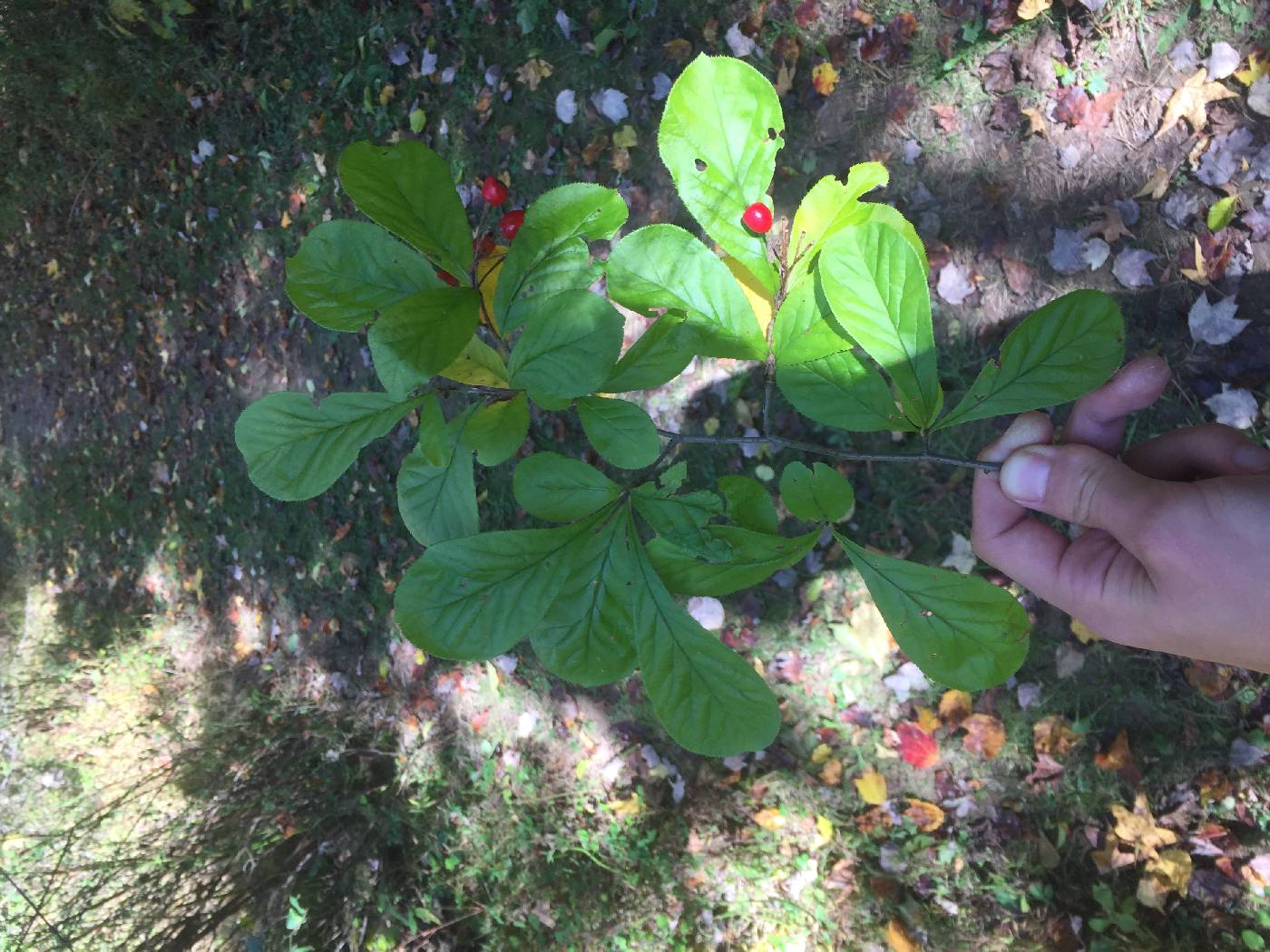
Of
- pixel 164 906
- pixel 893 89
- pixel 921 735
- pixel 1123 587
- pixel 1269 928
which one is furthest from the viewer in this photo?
pixel 164 906

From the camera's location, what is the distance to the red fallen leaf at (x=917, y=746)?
2.79 m

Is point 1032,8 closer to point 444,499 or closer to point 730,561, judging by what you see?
point 730,561

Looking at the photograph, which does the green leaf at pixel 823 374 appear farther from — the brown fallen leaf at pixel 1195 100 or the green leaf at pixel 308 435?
the brown fallen leaf at pixel 1195 100

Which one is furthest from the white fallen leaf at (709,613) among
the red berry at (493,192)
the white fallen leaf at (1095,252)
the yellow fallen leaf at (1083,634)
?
the red berry at (493,192)

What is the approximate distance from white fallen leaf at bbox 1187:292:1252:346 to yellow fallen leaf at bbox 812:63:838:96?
54.9 inches

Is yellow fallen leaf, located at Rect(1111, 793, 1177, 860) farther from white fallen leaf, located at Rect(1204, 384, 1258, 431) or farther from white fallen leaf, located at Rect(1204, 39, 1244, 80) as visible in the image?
white fallen leaf, located at Rect(1204, 39, 1244, 80)

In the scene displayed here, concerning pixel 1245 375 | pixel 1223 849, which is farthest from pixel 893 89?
pixel 1223 849

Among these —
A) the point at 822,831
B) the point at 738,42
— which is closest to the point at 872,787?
the point at 822,831

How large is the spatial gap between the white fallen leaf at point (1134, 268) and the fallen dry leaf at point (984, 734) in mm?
1548

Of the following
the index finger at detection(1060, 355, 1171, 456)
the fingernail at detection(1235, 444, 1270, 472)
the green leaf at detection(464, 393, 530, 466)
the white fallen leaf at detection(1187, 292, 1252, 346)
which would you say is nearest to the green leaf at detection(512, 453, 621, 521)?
the green leaf at detection(464, 393, 530, 466)

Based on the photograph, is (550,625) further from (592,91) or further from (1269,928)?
(1269,928)

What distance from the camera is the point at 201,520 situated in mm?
4246

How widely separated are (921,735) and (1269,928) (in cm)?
116

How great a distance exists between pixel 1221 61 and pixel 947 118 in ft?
2.50
